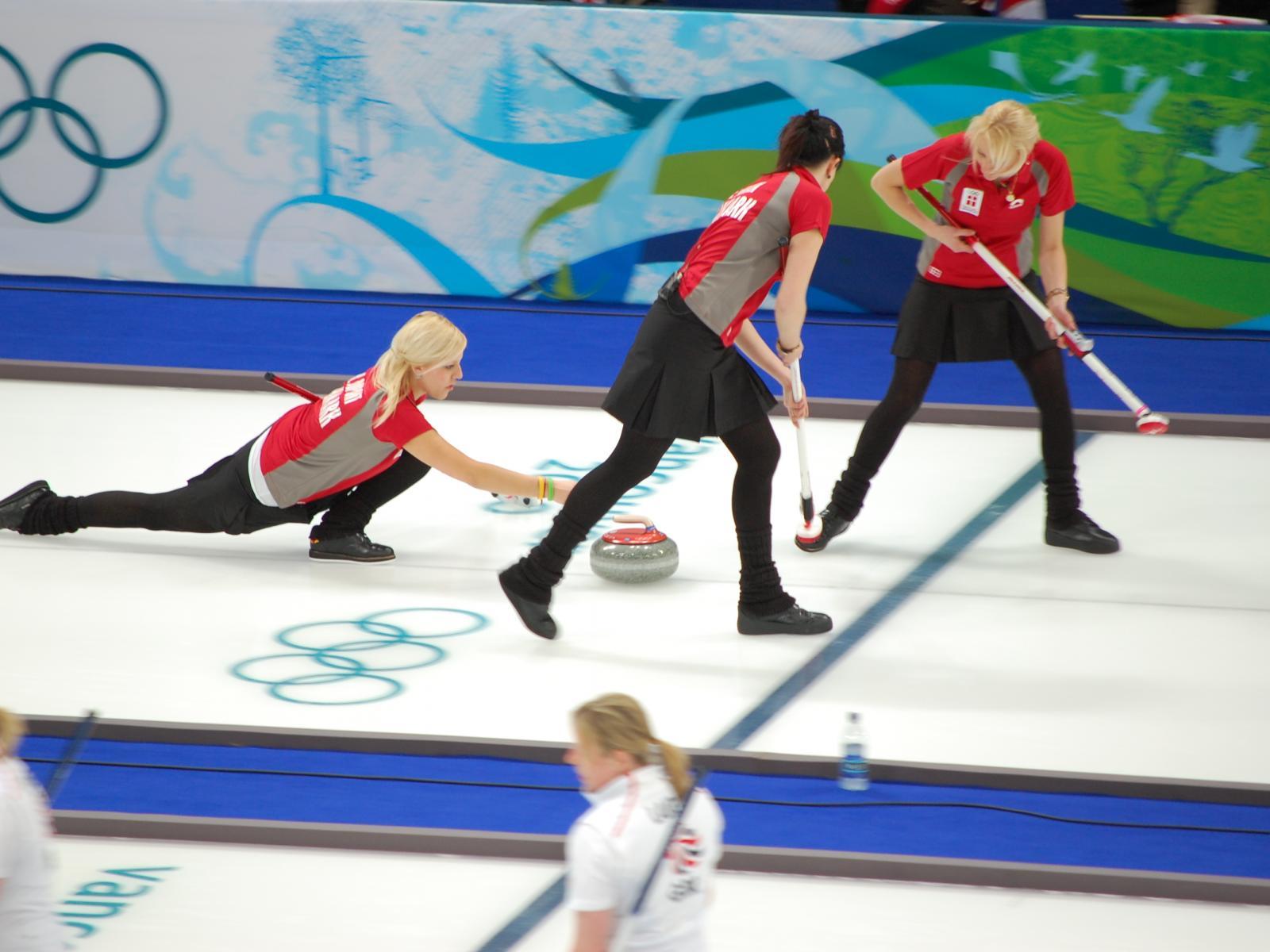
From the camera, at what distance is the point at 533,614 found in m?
4.74

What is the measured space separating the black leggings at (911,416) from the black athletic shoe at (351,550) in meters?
1.43

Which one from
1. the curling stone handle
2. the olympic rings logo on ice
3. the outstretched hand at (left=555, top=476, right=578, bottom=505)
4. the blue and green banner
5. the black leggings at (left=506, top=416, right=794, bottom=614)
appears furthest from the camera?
the blue and green banner

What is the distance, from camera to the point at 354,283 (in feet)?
29.1

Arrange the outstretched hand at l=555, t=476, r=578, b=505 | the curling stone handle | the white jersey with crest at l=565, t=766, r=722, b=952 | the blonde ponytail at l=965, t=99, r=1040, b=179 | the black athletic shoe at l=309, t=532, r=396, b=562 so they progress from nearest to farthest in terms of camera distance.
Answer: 1. the white jersey with crest at l=565, t=766, r=722, b=952
2. the outstretched hand at l=555, t=476, r=578, b=505
3. the blonde ponytail at l=965, t=99, r=1040, b=179
4. the curling stone handle
5. the black athletic shoe at l=309, t=532, r=396, b=562

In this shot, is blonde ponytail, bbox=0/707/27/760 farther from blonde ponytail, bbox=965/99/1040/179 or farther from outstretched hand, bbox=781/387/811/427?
blonde ponytail, bbox=965/99/1040/179

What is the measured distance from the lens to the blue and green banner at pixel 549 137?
26.8 ft

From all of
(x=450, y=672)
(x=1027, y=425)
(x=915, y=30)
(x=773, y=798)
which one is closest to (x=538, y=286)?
(x=915, y=30)

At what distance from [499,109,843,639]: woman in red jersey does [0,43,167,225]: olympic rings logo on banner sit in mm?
4932

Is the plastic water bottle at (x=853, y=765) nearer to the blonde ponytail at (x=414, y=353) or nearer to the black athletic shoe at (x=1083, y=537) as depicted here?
the blonde ponytail at (x=414, y=353)

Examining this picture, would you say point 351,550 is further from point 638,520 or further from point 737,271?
point 737,271

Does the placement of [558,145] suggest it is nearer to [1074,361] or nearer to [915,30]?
[915,30]

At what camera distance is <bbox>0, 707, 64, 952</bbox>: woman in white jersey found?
2.51 meters

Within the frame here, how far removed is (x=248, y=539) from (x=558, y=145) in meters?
3.47

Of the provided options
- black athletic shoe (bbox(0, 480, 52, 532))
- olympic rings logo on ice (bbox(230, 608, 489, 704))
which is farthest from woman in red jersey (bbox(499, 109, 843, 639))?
black athletic shoe (bbox(0, 480, 52, 532))
